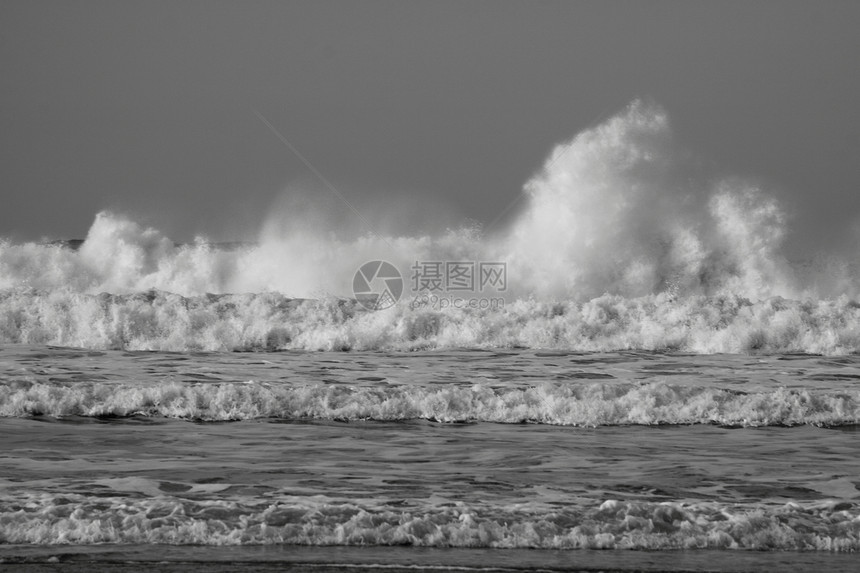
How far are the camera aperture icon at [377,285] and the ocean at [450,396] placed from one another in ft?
0.33

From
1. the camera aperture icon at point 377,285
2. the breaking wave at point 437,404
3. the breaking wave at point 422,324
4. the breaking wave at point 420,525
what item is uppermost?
the camera aperture icon at point 377,285

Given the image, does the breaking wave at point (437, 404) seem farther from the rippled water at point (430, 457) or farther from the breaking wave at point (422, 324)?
the breaking wave at point (422, 324)

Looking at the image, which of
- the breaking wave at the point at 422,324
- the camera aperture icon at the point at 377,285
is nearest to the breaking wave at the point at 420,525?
the breaking wave at the point at 422,324

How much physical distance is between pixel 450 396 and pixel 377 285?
42.8 feet

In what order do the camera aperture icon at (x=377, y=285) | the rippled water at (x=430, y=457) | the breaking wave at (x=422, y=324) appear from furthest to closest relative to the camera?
1. the camera aperture icon at (x=377, y=285)
2. the breaking wave at (x=422, y=324)
3. the rippled water at (x=430, y=457)

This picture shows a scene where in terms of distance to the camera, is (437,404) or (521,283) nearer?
(437,404)

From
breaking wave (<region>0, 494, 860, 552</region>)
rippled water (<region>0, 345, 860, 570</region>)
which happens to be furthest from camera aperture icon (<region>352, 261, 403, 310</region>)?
breaking wave (<region>0, 494, 860, 552</region>)

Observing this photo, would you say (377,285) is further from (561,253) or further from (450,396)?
(450,396)

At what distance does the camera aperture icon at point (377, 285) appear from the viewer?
2183 centimetres

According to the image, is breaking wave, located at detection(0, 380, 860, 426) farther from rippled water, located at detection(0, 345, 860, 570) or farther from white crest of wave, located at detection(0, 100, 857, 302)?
white crest of wave, located at detection(0, 100, 857, 302)

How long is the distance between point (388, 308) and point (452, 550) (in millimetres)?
14889

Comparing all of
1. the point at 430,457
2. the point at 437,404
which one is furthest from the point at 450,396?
the point at 430,457

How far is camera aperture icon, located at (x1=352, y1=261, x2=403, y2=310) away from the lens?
21828mm

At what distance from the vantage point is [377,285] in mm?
24734
